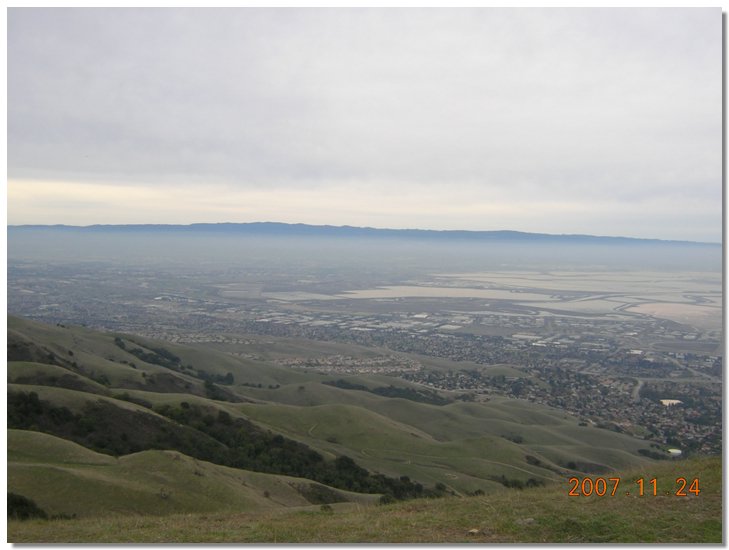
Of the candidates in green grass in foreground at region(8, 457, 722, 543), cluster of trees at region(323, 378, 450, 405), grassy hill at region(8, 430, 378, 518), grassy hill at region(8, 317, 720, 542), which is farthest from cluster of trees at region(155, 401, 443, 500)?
cluster of trees at region(323, 378, 450, 405)

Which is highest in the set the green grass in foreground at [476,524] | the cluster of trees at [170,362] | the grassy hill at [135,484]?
the green grass in foreground at [476,524]

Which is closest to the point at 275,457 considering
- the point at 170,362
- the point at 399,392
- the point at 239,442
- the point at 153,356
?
the point at 239,442

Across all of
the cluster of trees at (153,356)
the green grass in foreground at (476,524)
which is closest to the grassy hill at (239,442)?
the cluster of trees at (153,356)

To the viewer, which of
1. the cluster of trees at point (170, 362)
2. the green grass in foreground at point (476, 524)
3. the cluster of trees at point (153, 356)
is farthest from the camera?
the cluster of trees at point (170, 362)

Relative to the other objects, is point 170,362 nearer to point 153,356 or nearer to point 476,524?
point 153,356

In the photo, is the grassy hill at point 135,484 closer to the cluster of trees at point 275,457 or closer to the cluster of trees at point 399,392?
the cluster of trees at point 275,457
